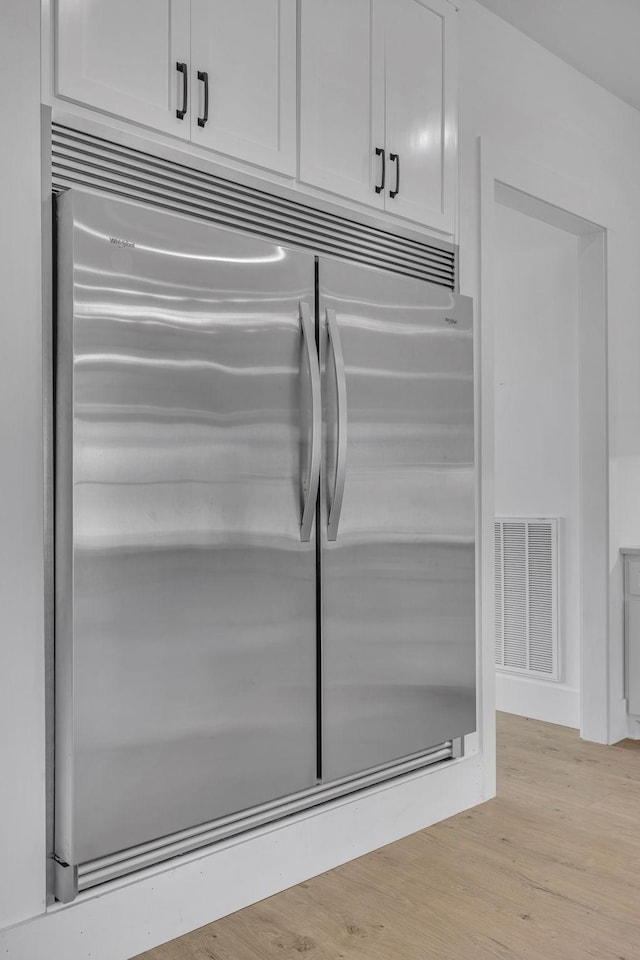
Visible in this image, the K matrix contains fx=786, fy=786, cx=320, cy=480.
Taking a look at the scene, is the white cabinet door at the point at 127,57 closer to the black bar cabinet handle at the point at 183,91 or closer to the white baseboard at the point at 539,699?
the black bar cabinet handle at the point at 183,91

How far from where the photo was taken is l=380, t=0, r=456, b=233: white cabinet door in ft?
8.00

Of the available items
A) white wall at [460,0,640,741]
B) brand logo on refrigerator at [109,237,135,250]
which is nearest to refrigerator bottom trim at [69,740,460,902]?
white wall at [460,0,640,741]

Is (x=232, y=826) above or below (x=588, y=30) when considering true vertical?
below

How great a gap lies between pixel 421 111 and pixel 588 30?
3.37ft

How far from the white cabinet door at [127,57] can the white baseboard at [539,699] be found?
307 centimetres

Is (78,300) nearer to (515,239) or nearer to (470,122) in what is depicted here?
(470,122)

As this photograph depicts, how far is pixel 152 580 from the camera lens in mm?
1789

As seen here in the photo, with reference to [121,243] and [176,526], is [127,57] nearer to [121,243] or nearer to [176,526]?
[121,243]

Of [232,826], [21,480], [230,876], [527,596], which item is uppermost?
[21,480]

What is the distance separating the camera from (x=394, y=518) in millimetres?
2342

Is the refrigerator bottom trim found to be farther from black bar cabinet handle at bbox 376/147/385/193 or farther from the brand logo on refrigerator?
black bar cabinet handle at bbox 376/147/385/193

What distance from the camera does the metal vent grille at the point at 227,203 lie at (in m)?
1.78

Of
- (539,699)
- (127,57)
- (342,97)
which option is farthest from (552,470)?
(127,57)

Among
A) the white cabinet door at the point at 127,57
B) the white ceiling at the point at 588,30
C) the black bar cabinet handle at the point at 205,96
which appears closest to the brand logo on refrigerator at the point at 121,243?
the white cabinet door at the point at 127,57
